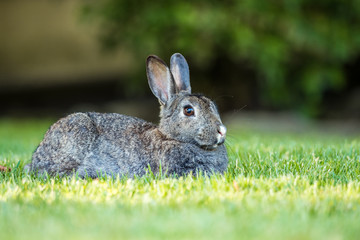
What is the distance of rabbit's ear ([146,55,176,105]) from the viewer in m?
6.35

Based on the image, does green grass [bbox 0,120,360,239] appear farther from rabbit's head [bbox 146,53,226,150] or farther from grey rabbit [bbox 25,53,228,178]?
rabbit's head [bbox 146,53,226,150]

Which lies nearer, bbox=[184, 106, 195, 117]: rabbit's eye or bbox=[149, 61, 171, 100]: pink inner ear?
bbox=[184, 106, 195, 117]: rabbit's eye

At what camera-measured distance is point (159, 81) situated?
6.39m

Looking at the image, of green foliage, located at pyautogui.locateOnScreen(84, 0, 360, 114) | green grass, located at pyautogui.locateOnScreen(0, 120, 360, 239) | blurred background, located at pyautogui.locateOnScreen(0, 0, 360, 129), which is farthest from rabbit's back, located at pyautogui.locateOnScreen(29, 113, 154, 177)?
green foliage, located at pyautogui.locateOnScreen(84, 0, 360, 114)

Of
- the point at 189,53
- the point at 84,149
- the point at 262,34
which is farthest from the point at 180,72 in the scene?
the point at 262,34

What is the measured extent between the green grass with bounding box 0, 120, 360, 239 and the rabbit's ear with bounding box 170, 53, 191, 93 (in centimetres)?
117

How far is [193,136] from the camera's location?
5.93 metres

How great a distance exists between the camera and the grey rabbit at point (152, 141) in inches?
233

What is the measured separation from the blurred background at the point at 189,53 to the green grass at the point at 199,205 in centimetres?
736

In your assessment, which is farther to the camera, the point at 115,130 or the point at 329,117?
the point at 329,117

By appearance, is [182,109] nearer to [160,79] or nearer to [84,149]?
[160,79]

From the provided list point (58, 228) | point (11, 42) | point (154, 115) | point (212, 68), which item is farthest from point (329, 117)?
point (58, 228)

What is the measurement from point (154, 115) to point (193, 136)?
39.9 ft

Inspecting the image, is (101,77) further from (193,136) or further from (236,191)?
(236,191)
